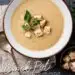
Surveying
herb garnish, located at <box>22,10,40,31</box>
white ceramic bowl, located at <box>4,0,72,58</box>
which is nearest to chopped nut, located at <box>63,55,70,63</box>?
white ceramic bowl, located at <box>4,0,72,58</box>

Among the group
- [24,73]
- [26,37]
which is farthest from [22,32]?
[24,73]

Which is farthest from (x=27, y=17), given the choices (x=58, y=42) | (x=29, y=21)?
(x=58, y=42)

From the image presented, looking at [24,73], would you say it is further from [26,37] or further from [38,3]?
[38,3]

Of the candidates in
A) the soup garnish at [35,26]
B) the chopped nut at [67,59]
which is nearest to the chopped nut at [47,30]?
the soup garnish at [35,26]

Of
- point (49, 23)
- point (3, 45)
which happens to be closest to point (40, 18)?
point (49, 23)

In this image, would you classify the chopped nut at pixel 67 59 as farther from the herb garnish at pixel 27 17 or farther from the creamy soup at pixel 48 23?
the herb garnish at pixel 27 17

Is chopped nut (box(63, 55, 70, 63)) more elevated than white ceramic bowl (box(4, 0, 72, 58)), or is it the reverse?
white ceramic bowl (box(4, 0, 72, 58))

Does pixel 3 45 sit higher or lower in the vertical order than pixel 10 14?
lower

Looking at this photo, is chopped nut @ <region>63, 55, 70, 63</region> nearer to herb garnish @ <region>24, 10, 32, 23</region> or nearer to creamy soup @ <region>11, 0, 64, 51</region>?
creamy soup @ <region>11, 0, 64, 51</region>
